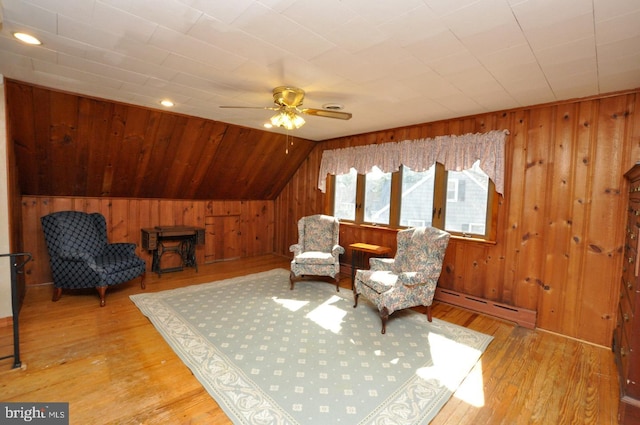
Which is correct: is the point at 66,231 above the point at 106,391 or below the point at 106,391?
above

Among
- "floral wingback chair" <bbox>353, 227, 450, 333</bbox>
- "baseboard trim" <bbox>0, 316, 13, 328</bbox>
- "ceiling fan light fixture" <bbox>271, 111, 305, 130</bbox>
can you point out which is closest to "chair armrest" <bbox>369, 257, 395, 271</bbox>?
"floral wingback chair" <bbox>353, 227, 450, 333</bbox>

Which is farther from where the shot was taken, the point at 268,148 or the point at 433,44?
the point at 268,148

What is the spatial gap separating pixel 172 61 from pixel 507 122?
135 inches

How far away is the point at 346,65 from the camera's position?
2.26 meters

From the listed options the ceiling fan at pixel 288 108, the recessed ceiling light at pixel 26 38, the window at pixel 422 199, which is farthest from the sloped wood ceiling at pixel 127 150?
the ceiling fan at pixel 288 108

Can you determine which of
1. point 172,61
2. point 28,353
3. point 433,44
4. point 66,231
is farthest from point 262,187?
point 433,44

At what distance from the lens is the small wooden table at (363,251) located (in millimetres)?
4105

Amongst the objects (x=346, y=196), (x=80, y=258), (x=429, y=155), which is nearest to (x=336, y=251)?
(x=346, y=196)

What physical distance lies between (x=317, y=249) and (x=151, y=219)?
2836mm

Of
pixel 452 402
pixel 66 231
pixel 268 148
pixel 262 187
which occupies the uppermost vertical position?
pixel 268 148

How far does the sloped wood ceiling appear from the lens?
128 inches

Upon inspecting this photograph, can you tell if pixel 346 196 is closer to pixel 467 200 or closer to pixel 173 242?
pixel 467 200

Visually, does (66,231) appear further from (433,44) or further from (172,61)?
(433,44)

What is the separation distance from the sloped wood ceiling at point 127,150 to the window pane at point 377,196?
1.47 m
